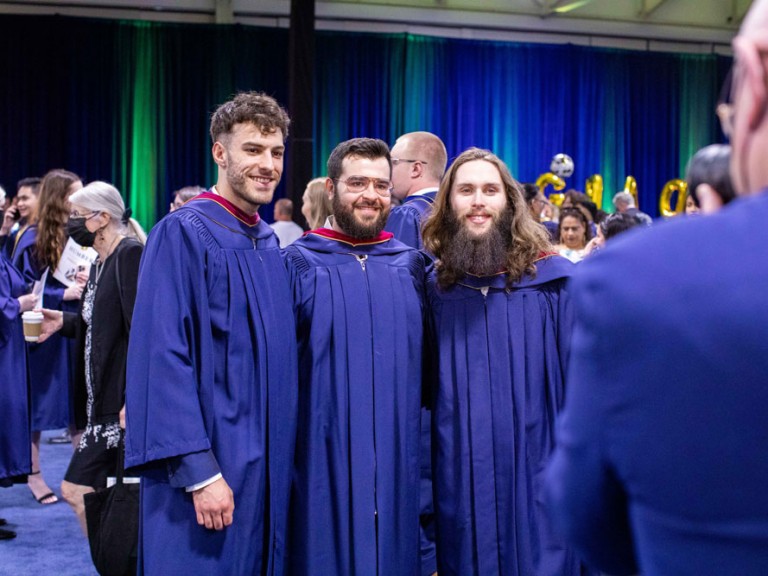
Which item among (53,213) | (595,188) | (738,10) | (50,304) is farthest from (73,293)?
(738,10)

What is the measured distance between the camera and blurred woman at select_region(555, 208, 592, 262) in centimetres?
720

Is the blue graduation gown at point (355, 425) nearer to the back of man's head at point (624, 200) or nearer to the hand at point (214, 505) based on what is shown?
the hand at point (214, 505)

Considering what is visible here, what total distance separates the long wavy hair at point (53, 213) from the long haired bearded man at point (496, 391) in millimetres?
3174

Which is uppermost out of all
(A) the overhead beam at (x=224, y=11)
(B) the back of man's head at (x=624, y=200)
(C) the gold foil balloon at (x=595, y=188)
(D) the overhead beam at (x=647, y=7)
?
(D) the overhead beam at (x=647, y=7)

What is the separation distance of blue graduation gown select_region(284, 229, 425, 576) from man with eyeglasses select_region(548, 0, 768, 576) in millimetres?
2154

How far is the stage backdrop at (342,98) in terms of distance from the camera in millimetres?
12992

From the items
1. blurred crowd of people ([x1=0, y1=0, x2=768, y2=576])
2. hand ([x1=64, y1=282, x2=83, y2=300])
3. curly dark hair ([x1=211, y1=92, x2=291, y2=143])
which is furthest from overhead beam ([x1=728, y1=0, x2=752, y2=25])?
curly dark hair ([x1=211, y1=92, x2=291, y2=143])

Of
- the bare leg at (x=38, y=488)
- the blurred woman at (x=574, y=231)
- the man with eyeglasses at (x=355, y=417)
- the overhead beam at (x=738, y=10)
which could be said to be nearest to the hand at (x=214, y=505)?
the man with eyeglasses at (x=355, y=417)

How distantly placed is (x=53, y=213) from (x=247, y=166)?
313 cm

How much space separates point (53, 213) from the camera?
18.8 feet

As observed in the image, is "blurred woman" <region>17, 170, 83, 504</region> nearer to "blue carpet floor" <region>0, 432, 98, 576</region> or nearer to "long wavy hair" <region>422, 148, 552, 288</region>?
"blue carpet floor" <region>0, 432, 98, 576</region>

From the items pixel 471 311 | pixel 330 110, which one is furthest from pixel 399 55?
pixel 471 311

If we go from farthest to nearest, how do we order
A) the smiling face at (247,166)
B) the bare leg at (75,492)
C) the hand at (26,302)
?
the hand at (26,302) < the bare leg at (75,492) < the smiling face at (247,166)

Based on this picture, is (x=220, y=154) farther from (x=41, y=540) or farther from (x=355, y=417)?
(x=41, y=540)
